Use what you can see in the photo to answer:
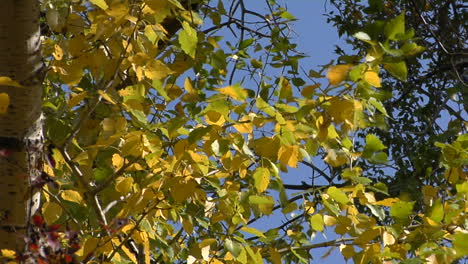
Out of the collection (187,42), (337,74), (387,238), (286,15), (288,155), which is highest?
(286,15)

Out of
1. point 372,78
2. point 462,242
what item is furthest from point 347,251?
point 372,78

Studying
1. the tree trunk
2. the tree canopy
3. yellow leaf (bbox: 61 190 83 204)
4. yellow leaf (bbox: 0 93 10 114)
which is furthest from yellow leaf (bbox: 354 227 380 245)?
yellow leaf (bbox: 0 93 10 114)

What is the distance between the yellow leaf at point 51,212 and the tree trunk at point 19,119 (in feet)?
0.15

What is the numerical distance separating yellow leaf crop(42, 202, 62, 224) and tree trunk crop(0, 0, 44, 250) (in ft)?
0.15

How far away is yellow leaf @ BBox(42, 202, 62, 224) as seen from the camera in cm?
209

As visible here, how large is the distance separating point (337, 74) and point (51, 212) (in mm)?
906

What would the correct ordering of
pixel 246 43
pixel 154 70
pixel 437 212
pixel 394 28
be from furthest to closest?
pixel 246 43 → pixel 437 212 → pixel 154 70 → pixel 394 28

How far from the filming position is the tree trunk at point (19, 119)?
2059 mm

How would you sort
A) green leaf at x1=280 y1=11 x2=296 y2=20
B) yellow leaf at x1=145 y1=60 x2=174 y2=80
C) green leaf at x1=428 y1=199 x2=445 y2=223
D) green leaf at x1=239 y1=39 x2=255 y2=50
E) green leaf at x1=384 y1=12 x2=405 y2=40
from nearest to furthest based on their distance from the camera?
1. green leaf at x1=384 y1=12 x2=405 y2=40
2. yellow leaf at x1=145 y1=60 x2=174 y2=80
3. green leaf at x1=428 y1=199 x2=445 y2=223
4. green leaf at x1=280 y1=11 x2=296 y2=20
5. green leaf at x1=239 y1=39 x2=255 y2=50

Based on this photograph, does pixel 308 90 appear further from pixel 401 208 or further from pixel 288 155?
pixel 401 208

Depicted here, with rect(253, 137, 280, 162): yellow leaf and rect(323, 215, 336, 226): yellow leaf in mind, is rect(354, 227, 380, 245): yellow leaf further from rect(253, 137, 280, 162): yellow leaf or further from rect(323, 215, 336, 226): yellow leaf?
rect(253, 137, 280, 162): yellow leaf

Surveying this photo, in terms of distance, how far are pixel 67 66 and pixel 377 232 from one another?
101 cm

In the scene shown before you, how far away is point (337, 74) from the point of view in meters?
1.71

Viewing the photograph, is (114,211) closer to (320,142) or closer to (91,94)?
(91,94)
